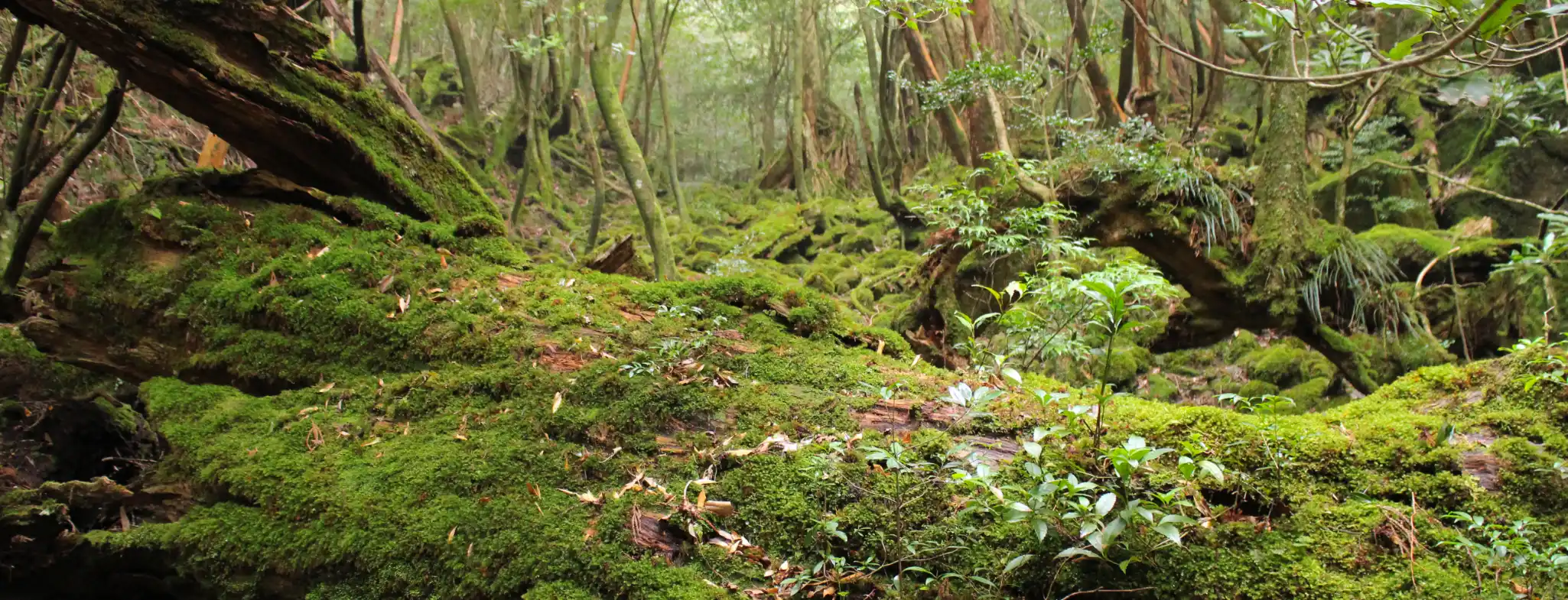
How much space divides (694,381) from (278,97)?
267 centimetres

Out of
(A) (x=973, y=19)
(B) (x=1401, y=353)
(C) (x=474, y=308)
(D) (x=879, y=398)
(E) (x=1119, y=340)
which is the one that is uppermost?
(A) (x=973, y=19)

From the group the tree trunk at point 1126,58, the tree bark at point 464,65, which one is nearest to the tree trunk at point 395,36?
the tree bark at point 464,65

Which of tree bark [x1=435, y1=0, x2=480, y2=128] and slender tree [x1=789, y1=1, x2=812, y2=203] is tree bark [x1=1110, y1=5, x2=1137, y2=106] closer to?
slender tree [x1=789, y1=1, x2=812, y2=203]

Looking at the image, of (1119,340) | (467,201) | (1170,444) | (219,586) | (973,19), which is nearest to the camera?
(1170,444)

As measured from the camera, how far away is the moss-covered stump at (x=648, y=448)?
70.7 inches

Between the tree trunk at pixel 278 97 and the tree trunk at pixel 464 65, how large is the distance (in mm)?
7953

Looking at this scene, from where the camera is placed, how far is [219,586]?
2260mm

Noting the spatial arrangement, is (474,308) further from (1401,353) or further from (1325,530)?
(1401,353)

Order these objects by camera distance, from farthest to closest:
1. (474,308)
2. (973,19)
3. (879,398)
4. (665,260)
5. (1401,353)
Result: (973,19) → (665,260) → (1401,353) → (474,308) → (879,398)

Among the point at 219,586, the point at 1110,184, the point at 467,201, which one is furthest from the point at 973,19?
the point at 219,586

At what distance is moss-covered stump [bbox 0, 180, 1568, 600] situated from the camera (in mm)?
1795

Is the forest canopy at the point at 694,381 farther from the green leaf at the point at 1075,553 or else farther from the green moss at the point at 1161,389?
the green moss at the point at 1161,389

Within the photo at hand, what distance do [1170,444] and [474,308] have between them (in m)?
2.78

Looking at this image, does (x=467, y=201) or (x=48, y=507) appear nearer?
(x=48, y=507)
